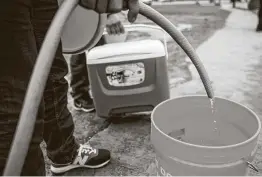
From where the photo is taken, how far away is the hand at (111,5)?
2.56 ft

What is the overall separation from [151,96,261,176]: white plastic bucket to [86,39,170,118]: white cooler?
0.67m

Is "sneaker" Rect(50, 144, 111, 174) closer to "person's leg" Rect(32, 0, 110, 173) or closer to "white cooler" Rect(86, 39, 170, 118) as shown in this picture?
"person's leg" Rect(32, 0, 110, 173)

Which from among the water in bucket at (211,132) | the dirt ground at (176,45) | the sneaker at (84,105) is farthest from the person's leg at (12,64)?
the sneaker at (84,105)

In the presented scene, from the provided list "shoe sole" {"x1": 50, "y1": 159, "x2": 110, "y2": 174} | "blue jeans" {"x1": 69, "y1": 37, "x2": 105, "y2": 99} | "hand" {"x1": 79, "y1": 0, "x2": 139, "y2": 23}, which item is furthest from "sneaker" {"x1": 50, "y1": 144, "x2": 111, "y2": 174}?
"hand" {"x1": 79, "y1": 0, "x2": 139, "y2": 23}

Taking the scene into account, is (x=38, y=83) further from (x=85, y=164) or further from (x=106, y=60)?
(x=106, y=60)

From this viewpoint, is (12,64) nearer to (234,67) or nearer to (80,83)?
(80,83)

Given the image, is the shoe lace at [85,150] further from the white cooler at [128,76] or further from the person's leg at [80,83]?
the person's leg at [80,83]

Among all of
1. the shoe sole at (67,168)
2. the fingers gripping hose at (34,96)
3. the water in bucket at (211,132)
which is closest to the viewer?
the fingers gripping hose at (34,96)

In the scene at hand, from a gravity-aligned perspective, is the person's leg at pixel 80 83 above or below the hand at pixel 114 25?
below

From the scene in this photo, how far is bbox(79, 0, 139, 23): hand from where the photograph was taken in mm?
781

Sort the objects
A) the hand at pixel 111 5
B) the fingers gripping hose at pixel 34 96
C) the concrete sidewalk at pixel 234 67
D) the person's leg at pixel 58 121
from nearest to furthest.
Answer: the fingers gripping hose at pixel 34 96
the hand at pixel 111 5
the person's leg at pixel 58 121
the concrete sidewalk at pixel 234 67

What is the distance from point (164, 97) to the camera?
1.84 m

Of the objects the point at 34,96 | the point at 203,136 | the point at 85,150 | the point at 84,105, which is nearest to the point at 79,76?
the point at 84,105

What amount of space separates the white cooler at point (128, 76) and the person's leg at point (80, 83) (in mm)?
208
